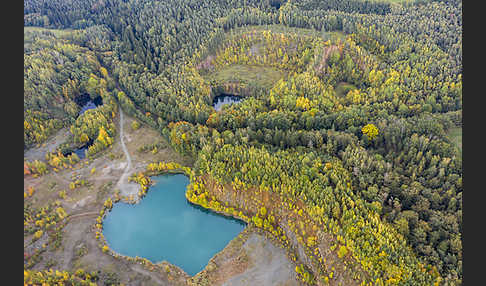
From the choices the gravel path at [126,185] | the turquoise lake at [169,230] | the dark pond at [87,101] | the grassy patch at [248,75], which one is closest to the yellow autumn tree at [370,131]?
the turquoise lake at [169,230]

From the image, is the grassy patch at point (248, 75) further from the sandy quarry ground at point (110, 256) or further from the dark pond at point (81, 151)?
the dark pond at point (81, 151)

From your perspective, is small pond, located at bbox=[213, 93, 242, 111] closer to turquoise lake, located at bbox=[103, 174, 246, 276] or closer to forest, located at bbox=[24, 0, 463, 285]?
forest, located at bbox=[24, 0, 463, 285]

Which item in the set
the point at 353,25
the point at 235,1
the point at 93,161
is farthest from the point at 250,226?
the point at 235,1

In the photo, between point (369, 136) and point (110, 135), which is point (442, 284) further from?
point (110, 135)

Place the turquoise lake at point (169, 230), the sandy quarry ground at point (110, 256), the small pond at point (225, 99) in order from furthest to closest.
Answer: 1. the small pond at point (225, 99)
2. the turquoise lake at point (169, 230)
3. the sandy quarry ground at point (110, 256)

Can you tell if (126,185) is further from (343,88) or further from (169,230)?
(343,88)

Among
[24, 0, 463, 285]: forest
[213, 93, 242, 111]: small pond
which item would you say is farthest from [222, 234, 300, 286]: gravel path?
[213, 93, 242, 111]: small pond
